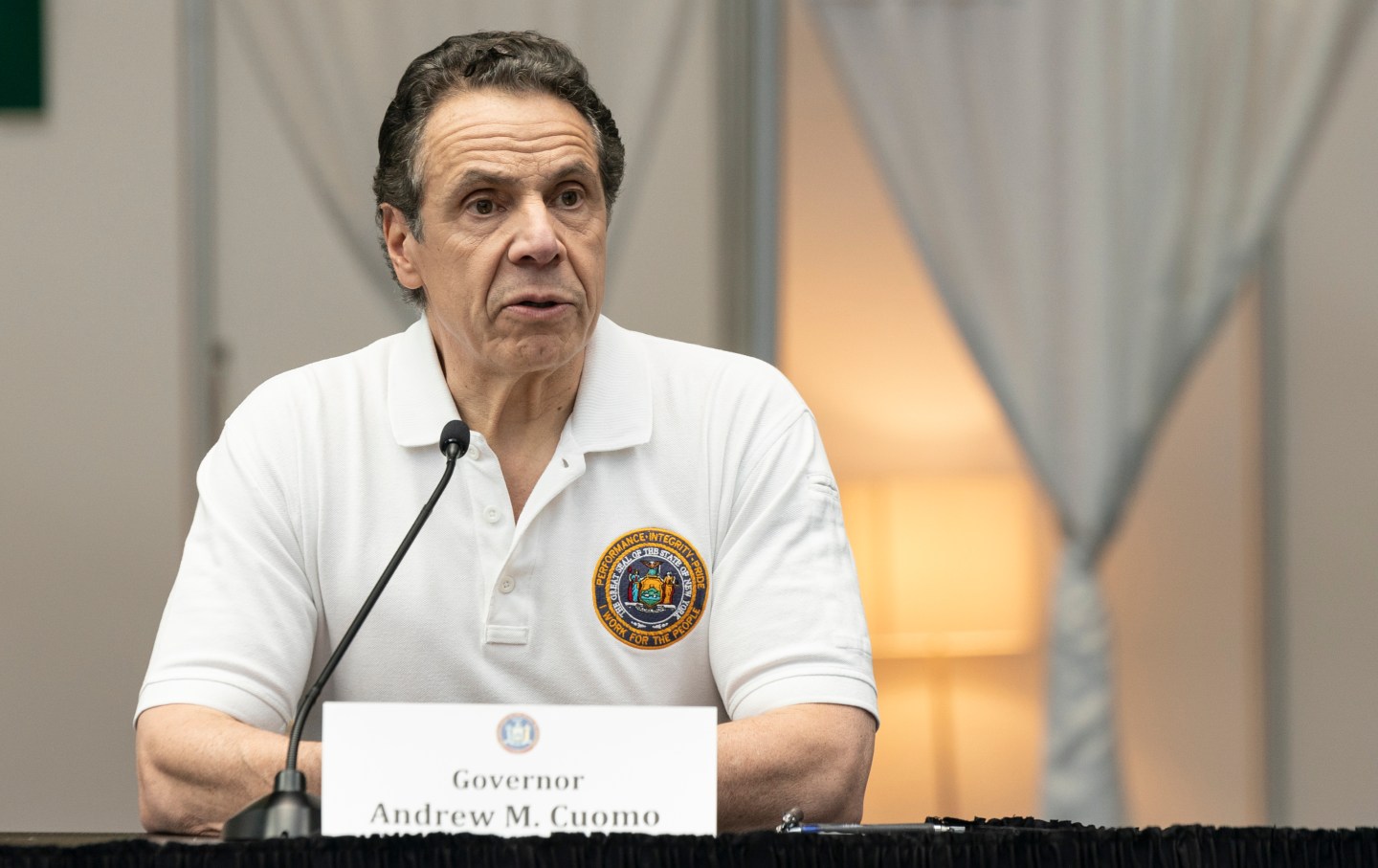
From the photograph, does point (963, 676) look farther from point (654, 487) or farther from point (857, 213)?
point (654, 487)

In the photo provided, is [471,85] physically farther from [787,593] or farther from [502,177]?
[787,593]

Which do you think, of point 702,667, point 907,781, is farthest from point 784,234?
point 702,667

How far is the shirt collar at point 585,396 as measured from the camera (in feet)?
5.14

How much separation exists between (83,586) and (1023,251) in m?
2.33

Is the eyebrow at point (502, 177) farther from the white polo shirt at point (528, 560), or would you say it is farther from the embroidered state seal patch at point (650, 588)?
the embroidered state seal patch at point (650, 588)

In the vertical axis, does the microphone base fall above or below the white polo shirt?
below

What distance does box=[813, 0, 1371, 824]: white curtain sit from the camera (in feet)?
10.4

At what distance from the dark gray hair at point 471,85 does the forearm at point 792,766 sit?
0.67 metres

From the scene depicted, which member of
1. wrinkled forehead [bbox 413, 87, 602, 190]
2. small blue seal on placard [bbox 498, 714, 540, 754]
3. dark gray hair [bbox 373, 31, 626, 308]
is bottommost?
small blue seal on placard [bbox 498, 714, 540, 754]

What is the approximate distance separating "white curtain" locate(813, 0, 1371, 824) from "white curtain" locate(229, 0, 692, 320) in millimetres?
465

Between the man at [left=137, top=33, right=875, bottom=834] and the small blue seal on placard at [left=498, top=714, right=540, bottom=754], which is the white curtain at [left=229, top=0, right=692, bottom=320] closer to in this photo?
the man at [left=137, top=33, right=875, bottom=834]

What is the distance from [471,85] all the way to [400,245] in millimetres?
233

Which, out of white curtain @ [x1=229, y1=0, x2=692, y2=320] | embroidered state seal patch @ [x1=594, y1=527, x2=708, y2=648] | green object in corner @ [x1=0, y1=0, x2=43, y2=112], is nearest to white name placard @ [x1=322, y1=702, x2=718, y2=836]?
embroidered state seal patch @ [x1=594, y1=527, x2=708, y2=648]

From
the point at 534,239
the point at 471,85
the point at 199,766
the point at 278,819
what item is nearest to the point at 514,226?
the point at 534,239
